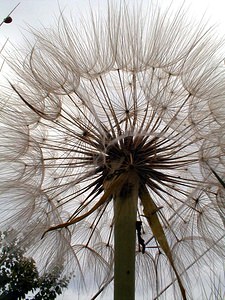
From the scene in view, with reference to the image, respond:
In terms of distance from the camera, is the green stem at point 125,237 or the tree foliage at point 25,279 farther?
the tree foliage at point 25,279

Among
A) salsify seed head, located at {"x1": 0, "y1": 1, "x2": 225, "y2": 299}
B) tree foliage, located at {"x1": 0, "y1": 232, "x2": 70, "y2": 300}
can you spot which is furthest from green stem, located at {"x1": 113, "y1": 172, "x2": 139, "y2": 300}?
tree foliage, located at {"x1": 0, "y1": 232, "x2": 70, "y2": 300}

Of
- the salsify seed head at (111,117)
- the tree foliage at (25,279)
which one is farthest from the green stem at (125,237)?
the tree foliage at (25,279)

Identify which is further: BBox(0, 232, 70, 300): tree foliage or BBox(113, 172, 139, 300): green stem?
BBox(0, 232, 70, 300): tree foliage

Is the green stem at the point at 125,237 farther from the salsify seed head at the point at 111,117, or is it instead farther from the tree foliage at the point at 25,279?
the tree foliage at the point at 25,279

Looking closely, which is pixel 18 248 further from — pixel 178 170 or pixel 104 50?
pixel 104 50

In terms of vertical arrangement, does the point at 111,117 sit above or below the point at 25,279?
above

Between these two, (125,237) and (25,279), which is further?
(25,279)

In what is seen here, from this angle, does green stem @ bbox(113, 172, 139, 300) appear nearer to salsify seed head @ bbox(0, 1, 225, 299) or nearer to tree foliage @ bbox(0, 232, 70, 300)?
salsify seed head @ bbox(0, 1, 225, 299)

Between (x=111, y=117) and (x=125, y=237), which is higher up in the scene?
(x=111, y=117)

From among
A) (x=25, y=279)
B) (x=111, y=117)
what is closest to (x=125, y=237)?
(x=111, y=117)

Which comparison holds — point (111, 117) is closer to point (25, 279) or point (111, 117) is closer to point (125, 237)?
point (125, 237)
